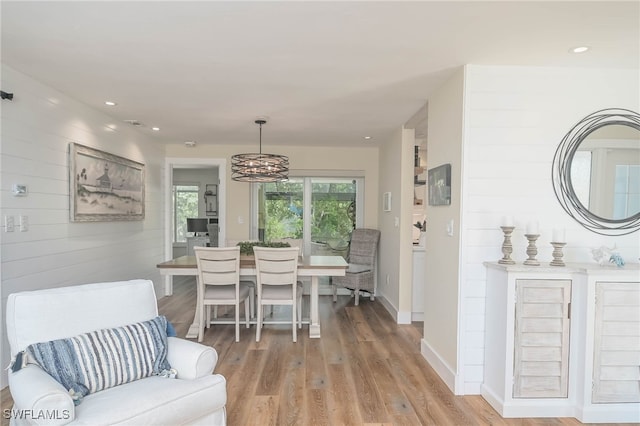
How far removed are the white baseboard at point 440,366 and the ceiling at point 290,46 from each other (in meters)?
2.25

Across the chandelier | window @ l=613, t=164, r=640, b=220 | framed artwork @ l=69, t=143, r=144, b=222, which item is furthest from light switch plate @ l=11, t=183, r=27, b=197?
window @ l=613, t=164, r=640, b=220

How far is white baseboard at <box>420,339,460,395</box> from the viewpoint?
8.68 ft

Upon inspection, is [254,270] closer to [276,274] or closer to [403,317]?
[276,274]

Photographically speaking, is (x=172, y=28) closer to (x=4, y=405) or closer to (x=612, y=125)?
(x=4, y=405)

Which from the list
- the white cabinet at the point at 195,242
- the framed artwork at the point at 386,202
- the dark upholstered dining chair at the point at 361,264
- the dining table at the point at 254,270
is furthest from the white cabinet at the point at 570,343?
the white cabinet at the point at 195,242

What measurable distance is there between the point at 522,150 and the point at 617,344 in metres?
1.40

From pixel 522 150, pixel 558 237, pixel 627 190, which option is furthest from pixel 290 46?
pixel 627 190

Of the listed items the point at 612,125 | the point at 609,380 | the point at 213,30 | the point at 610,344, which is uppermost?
the point at 213,30

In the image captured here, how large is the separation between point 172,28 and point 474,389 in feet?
10.2

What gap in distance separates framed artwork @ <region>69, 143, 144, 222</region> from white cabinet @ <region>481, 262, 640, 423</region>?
3731 mm

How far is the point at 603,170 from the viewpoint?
2547 mm

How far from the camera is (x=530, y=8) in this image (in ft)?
5.89

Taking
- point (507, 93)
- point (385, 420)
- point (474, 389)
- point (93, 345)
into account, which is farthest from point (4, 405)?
point (507, 93)

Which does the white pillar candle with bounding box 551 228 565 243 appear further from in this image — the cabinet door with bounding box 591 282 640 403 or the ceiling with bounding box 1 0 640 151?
the ceiling with bounding box 1 0 640 151
